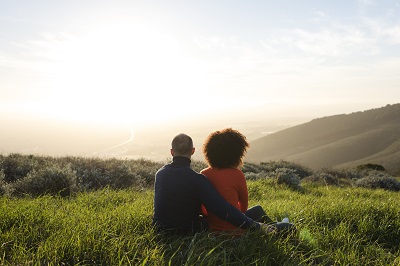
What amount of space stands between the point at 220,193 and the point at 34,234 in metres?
2.46

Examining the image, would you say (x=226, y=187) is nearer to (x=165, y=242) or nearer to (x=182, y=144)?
(x=182, y=144)

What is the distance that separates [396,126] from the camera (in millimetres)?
Answer: 130500

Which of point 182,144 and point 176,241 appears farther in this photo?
point 182,144

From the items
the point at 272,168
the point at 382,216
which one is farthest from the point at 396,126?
the point at 382,216

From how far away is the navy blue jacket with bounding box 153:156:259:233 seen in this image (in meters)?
4.39

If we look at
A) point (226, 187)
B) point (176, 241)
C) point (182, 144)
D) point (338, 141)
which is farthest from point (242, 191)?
point (338, 141)

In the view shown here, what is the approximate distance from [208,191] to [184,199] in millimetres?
395

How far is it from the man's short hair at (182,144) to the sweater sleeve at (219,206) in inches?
16.7

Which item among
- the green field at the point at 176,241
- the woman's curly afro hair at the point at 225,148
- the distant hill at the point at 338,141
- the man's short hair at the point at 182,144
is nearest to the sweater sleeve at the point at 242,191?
the woman's curly afro hair at the point at 225,148

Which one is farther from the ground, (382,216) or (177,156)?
(177,156)

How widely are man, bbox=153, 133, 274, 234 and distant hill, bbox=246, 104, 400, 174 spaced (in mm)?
78708

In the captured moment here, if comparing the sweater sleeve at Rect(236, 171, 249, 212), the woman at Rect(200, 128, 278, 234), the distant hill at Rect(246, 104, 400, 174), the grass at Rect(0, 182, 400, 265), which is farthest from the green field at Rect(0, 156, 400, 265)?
the distant hill at Rect(246, 104, 400, 174)

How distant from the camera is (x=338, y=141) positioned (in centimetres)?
13362

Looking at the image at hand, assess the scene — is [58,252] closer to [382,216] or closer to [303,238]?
[303,238]
